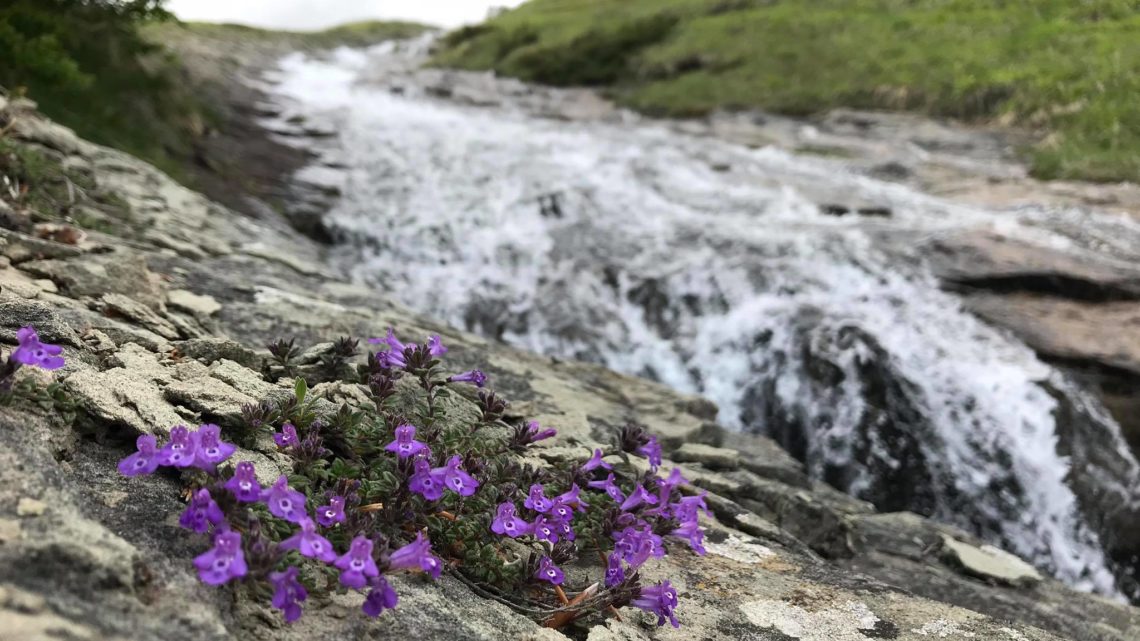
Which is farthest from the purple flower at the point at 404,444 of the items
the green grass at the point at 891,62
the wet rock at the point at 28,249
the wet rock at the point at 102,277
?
the green grass at the point at 891,62

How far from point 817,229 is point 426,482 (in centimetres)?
891

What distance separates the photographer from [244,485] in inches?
82.7

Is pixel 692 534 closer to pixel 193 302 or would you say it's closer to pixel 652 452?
A: pixel 652 452

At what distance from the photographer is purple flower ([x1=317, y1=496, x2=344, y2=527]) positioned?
7.43 ft

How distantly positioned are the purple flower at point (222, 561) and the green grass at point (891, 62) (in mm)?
14893

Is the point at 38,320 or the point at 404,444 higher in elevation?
the point at 38,320

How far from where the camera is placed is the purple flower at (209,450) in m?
2.14

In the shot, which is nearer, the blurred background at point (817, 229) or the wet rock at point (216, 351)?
the wet rock at point (216, 351)

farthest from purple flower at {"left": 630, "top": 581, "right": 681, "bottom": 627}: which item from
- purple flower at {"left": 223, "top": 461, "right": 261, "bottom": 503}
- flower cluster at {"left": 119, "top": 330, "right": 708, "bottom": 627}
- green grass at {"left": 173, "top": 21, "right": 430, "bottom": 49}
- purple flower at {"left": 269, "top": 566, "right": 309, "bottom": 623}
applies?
green grass at {"left": 173, "top": 21, "right": 430, "bottom": 49}

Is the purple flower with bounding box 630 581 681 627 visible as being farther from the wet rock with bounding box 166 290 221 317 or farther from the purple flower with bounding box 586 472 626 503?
the wet rock with bounding box 166 290 221 317

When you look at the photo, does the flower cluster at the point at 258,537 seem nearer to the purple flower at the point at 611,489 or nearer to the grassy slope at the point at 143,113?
the purple flower at the point at 611,489

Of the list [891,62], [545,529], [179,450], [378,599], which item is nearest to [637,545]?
[545,529]

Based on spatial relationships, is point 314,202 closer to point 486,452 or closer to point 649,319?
point 649,319

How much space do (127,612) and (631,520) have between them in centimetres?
184
